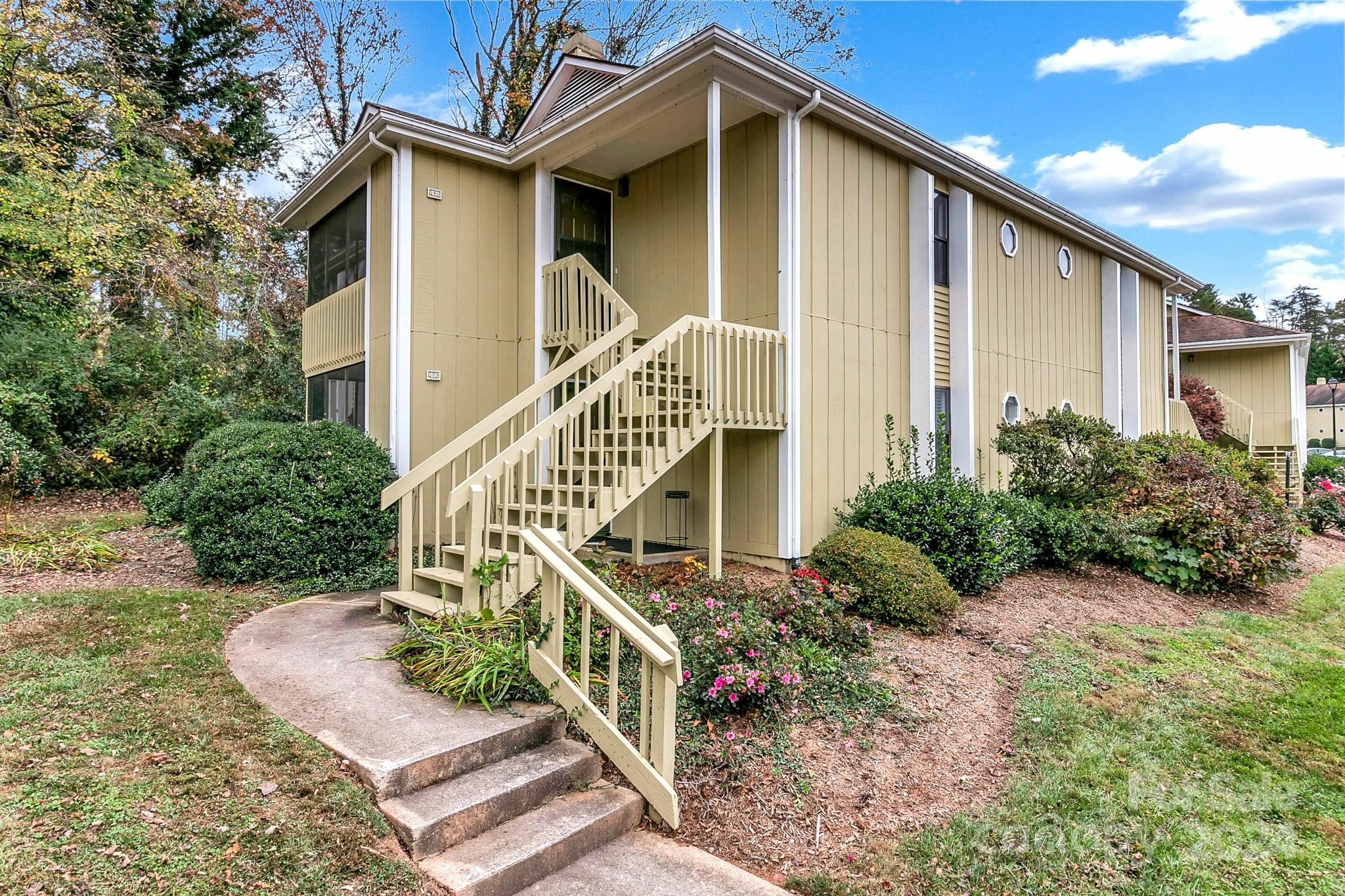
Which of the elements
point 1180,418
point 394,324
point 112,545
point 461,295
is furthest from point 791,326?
point 1180,418

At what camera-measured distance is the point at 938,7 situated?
11844mm

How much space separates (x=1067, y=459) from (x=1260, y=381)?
1336 cm

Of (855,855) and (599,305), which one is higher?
(599,305)

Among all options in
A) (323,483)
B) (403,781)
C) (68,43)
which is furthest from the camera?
(68,43)

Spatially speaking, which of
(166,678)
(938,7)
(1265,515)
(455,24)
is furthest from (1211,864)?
(455,24)

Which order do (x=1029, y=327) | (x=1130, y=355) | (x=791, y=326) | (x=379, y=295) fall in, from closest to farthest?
(x=791, y=326) < (x=379, y=295) < (x=1029, y=327) < (x=1130, y=355)

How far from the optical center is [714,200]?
6332 millimetres

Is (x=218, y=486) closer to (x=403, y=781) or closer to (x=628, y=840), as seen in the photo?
(x=403, y=781)

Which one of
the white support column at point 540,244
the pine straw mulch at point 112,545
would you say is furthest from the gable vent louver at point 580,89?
the pine straw mulch at point 112,545

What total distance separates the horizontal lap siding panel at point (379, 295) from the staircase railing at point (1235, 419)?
18809mm

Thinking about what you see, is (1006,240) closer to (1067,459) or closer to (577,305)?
(1067,459)

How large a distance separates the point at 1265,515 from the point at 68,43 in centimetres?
1704

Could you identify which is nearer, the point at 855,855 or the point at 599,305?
the point at 855,855

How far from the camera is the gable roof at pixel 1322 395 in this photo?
48188 millimetres
